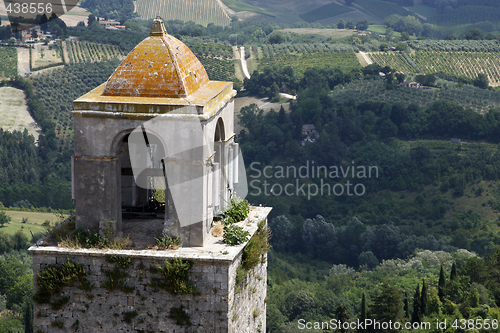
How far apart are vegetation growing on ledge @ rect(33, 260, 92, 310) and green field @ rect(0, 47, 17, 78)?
373 feet

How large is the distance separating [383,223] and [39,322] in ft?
279

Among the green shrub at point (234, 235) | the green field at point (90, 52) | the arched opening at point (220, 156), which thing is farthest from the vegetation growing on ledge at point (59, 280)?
the green field at point (90, 52)

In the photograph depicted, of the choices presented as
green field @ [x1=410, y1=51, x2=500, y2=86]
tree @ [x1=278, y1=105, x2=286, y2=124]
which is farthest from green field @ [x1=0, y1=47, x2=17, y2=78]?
green field @ [x1=410, y1=51, x2=500, y2=86]

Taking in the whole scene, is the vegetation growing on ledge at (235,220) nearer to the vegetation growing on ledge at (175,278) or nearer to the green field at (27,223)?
the vegetation growing on ledge at (175,278)

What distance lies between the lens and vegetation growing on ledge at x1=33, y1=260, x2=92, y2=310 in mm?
12078

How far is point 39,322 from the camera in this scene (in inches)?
485

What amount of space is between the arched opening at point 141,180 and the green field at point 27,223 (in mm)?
68110

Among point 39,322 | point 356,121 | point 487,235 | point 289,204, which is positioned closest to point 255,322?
point 39,322

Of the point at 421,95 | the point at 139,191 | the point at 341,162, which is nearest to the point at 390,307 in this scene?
the point at 139,191

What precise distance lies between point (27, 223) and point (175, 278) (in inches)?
3132

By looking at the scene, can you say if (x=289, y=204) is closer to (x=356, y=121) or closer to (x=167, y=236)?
(x=356, y=121)

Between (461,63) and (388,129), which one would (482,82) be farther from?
(388,129)

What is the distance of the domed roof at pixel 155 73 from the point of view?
1229 cm

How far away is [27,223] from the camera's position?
85.9 metres
